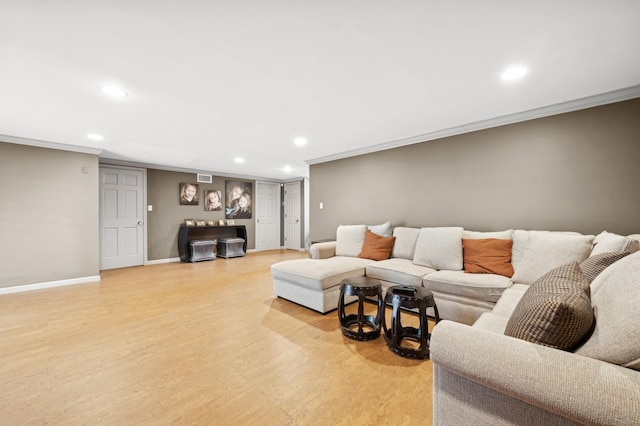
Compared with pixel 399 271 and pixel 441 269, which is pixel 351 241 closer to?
pixel 399 271

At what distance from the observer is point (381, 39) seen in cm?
172

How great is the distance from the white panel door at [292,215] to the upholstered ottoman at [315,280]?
4618mm

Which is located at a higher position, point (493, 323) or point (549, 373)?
point (549, 373)

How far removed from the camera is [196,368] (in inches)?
76.8

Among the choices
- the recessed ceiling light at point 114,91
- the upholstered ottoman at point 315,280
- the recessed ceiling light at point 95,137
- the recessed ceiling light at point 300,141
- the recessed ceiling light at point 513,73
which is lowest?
the upholstered ottoman at point 315,280

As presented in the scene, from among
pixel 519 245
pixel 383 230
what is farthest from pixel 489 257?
pixel 383 230

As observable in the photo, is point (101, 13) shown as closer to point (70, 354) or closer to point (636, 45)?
point (70, 354)

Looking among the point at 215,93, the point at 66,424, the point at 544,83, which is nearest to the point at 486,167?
the point at 544,83

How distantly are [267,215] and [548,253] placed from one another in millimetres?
6852

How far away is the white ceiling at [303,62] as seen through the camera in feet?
4.89

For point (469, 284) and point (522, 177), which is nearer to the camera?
point (469, 284)

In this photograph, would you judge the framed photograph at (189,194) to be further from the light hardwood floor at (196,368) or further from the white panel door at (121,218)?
the light hardwood floor at (196,368)

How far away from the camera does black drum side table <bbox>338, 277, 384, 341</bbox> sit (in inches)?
93.7

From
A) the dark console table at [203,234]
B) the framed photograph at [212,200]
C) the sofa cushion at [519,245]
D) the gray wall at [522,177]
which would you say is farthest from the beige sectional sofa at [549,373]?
the framed photograph at [212,200]
